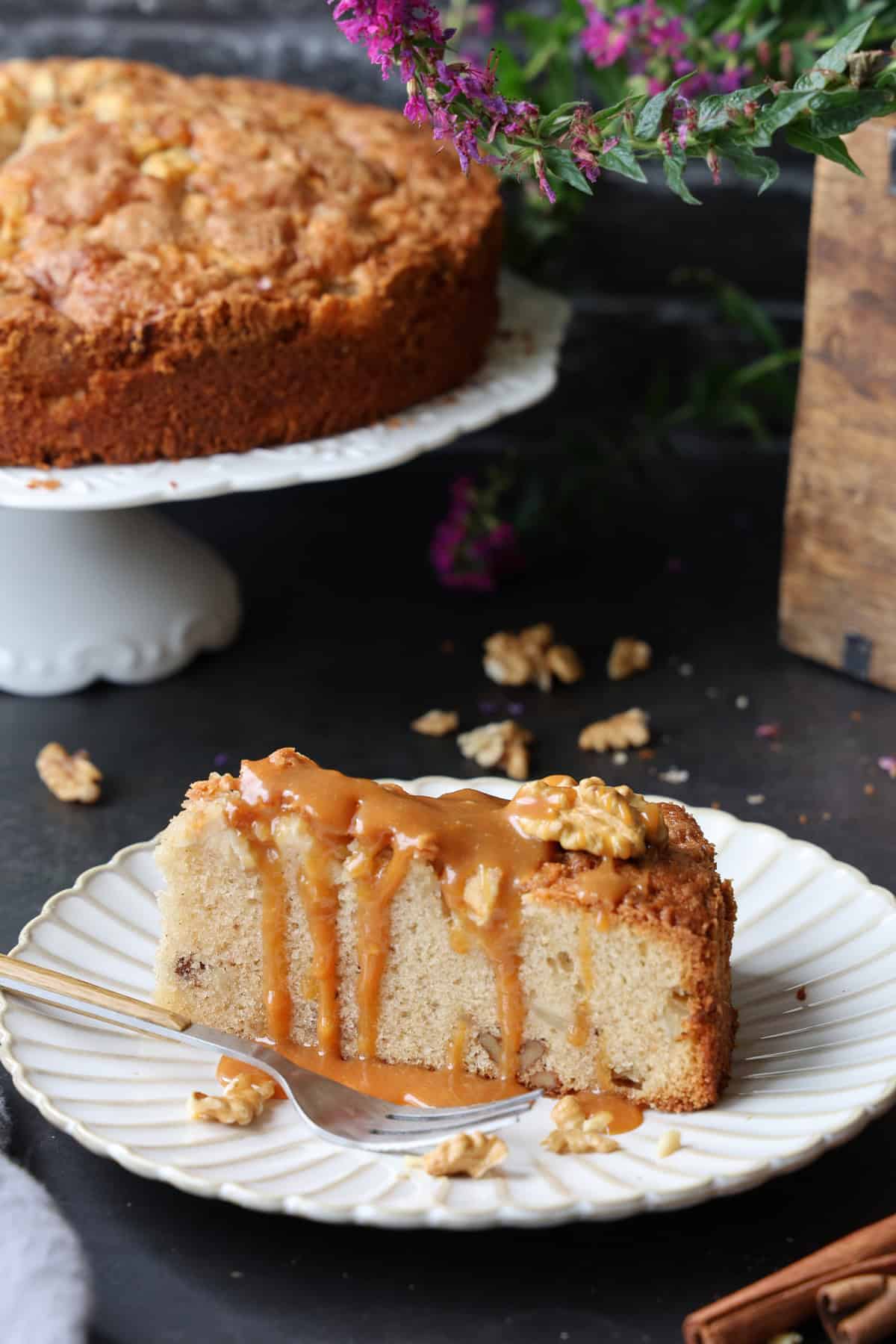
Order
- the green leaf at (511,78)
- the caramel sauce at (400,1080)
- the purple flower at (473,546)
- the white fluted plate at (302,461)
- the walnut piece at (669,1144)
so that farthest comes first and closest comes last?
the purple flower at (473,546)
the green leaf at (511,78)
the white fluted plate at (302,461)
the caramel sauce at (400,1080)
the walnut piece at (669,1144)

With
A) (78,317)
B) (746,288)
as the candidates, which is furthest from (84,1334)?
(746,288)

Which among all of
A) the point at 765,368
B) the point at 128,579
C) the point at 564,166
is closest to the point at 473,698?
the point at 128,579

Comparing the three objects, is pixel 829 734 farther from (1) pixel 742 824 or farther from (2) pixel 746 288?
(2) pixel 746 288

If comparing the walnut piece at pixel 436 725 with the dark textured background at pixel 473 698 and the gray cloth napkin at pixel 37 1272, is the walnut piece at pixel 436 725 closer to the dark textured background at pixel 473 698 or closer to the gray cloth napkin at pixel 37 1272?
the dark textured background at pixel 473 698

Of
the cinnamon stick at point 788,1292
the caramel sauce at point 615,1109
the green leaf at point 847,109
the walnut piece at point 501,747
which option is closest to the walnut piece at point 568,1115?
the caramel sauce at point 615,1109

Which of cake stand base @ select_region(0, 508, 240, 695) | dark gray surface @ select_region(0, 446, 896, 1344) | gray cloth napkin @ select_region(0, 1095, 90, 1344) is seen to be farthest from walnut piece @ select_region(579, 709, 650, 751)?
gray cloth napkin @ select_region(0, 1095, 90, 1344)

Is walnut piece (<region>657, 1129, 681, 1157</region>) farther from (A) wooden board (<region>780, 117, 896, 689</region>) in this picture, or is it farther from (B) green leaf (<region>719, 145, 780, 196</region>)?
(A) wooden board (<region>780, 117, 896, 689</region>)
